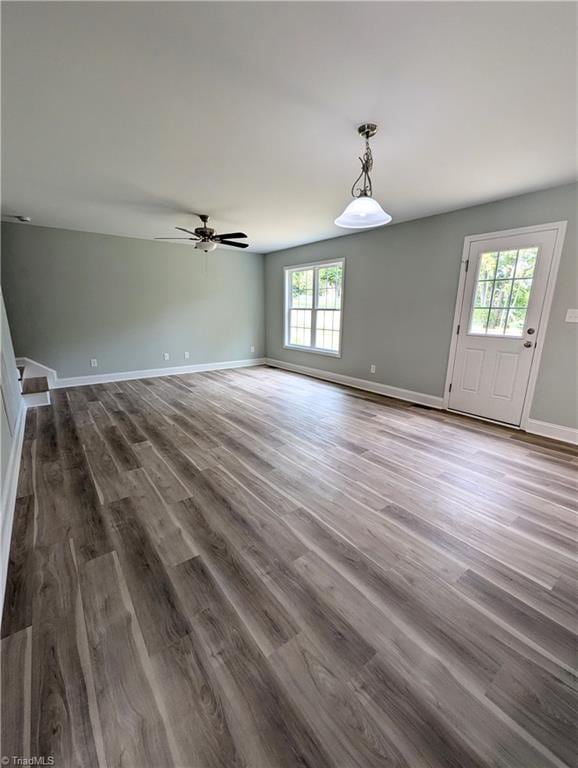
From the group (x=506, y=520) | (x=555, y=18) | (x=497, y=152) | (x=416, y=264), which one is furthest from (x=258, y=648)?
(x=416, y=264)

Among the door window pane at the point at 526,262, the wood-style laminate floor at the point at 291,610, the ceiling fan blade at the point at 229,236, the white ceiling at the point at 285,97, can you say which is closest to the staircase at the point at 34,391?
the wood-style laminate floor at the point at 291,610

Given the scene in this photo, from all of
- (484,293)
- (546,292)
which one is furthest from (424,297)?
(546,292)

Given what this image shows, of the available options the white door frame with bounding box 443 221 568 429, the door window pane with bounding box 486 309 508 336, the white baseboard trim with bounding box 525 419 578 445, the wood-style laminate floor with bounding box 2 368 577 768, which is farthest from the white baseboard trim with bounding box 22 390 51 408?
the white baseboard trim with bounding box 525 419 578 445

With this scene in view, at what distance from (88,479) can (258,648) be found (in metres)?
1.95

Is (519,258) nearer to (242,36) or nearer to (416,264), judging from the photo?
(416,264)

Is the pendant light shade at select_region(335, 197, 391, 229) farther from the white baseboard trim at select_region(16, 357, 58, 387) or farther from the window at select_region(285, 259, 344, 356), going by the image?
the white baseboard trim at select_region(16, 357, 58, 387)

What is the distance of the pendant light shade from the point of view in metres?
2.08

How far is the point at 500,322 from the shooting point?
3.63 meters

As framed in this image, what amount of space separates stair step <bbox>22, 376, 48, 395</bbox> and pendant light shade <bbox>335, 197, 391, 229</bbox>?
14.4ft

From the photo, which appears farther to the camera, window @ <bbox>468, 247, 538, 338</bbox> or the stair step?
the stair step

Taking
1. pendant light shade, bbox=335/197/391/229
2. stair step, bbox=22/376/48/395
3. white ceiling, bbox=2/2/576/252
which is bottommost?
stair step, bbox=22/376/48/395

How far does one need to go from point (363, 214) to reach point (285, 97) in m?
0.84

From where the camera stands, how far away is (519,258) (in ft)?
11.2

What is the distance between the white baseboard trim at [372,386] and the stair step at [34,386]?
4.36m
